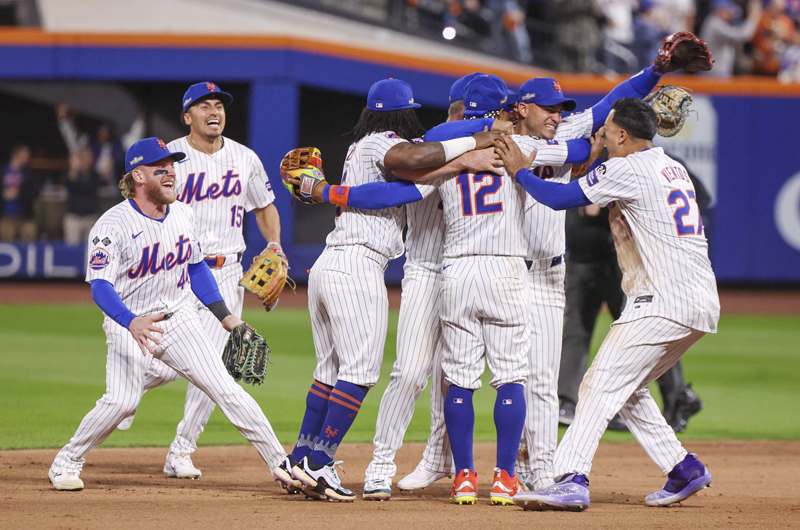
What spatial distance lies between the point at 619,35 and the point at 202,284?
48.5ft

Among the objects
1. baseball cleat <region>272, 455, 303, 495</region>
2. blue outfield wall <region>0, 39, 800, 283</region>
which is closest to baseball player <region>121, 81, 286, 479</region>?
baseball cleat <region>272, 455, 303, 495</region>

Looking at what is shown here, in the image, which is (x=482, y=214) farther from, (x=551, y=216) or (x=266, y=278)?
(x=266, y=278)

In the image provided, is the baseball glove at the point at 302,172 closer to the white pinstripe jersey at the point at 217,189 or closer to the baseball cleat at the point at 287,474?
the white pinstripe jersey at the point at 217,189

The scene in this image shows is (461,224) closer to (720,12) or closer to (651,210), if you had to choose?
(651,210)

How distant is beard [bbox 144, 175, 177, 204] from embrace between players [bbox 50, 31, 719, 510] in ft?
0.08

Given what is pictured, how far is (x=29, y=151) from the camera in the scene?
16266 millimetres

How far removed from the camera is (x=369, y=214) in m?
5.12

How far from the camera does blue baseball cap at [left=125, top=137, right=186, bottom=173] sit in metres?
5.28

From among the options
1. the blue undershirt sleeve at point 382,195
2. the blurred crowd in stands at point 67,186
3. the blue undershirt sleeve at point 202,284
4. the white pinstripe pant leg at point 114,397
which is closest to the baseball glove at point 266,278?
the blue undershirt sleeve at point 202,284

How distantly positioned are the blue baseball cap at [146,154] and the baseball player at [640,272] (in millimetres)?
1743

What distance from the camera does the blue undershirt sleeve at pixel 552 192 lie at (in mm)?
4895

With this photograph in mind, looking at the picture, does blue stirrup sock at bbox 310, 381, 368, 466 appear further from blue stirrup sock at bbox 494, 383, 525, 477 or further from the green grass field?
the green grass field

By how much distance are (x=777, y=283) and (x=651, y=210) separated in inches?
535

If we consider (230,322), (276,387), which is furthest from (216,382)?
(276,387)
